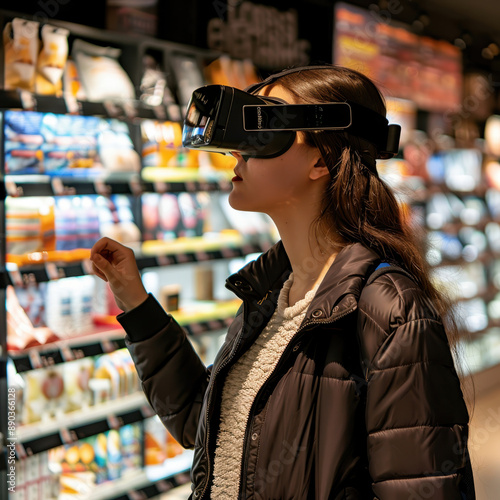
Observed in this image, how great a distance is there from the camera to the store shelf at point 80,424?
249 cm

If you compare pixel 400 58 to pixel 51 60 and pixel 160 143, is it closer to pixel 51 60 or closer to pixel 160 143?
pixel 160 143

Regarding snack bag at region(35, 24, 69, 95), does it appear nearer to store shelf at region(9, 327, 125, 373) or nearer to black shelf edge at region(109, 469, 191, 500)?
store shelf at region(9, 327, 125, 373)

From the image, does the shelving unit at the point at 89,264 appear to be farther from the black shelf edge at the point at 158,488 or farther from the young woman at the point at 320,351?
the young woman at the point at 320,351

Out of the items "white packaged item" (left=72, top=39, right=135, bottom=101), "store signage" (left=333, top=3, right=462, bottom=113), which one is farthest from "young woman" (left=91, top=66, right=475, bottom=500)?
"store signage" (left=333, top=3, right=462, bottom=113)

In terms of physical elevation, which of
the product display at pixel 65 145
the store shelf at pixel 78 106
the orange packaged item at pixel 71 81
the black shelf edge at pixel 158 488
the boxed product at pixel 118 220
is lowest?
the black shelf edge at pixel 158 488

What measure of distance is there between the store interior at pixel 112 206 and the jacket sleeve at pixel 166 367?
1.20 m

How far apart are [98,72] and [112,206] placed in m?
0.64

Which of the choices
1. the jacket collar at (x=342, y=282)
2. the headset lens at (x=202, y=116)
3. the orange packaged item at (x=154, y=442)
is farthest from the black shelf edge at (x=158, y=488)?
the headset lens at (x=202, y=116)

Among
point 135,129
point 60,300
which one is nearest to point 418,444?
point 60,300

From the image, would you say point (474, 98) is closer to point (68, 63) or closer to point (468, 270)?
point (468, 270)

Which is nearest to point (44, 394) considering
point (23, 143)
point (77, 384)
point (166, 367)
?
point (77, 384)

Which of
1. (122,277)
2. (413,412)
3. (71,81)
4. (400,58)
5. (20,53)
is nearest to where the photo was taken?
(413,412)

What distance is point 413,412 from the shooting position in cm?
92

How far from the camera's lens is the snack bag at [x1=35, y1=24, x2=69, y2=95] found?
258cm
